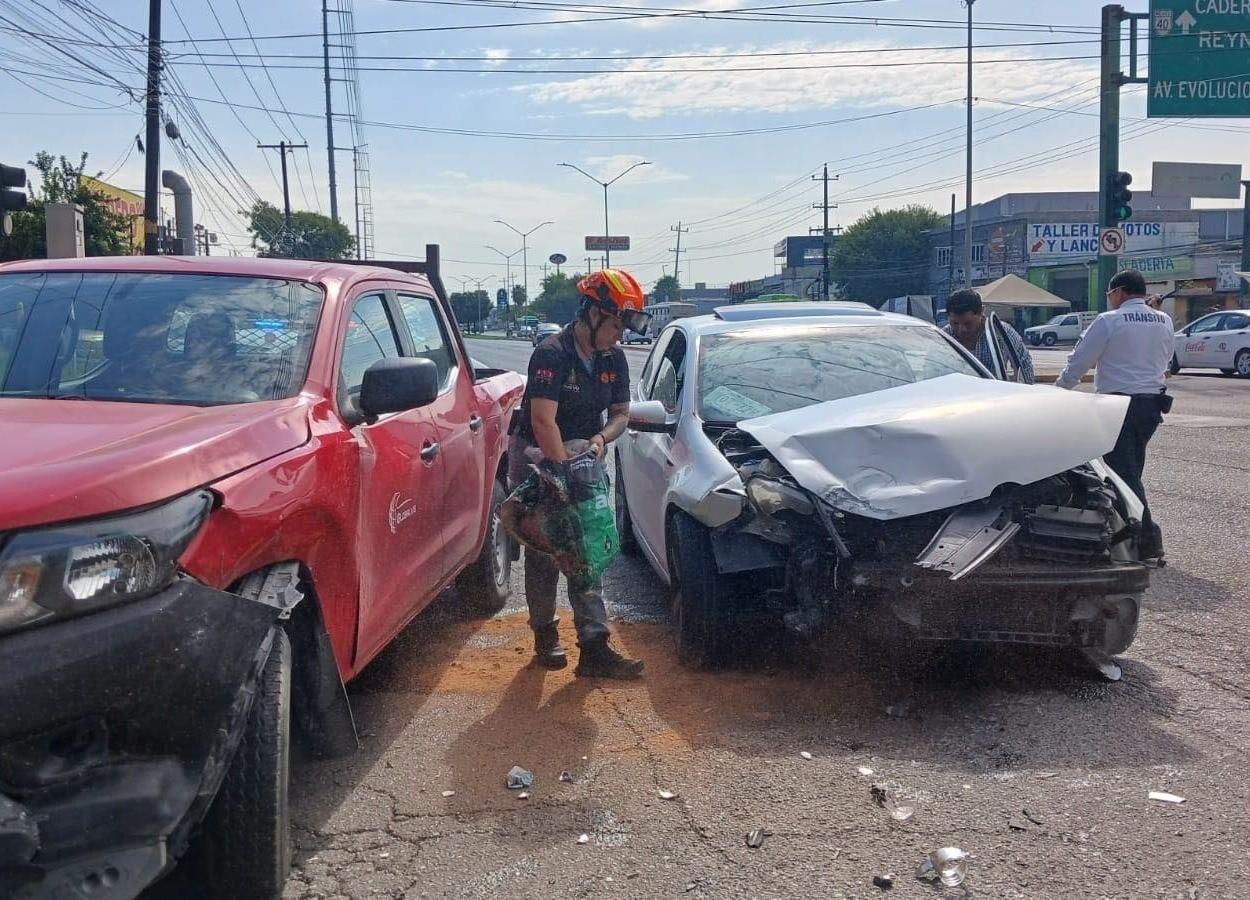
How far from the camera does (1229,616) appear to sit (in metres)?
5.80

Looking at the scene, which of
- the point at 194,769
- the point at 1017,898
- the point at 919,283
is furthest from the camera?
the point at 919,283

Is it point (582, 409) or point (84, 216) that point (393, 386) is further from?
point (84, 216)

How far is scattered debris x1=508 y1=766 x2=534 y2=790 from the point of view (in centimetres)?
384

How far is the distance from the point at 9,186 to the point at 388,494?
7.77m

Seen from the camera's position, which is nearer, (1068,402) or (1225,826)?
(1225,826)

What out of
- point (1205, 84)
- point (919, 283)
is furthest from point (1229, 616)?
point (919, 283)

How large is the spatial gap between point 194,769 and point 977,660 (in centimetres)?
360

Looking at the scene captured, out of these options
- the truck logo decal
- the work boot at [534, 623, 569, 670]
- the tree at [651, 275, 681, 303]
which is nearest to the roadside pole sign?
the work boot at [534, 623, 569, 670]

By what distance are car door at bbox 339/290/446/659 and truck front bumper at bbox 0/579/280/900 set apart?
4.06 ft

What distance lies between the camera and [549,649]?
522 cm

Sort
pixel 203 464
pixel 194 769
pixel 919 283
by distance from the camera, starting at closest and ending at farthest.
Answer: pixel 194 769
pixel 203 464
pixel 919 283

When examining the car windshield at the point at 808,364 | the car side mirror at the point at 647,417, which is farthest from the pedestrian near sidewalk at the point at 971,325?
the car side mirror at the point at 647,417

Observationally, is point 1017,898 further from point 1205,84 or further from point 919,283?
point 919,283

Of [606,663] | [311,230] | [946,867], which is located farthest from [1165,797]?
[311,230]
